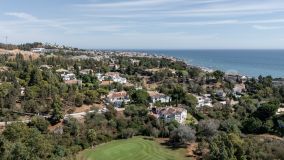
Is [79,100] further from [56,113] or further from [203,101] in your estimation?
[203,101]

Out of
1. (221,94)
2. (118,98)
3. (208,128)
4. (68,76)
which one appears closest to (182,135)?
(208,128)

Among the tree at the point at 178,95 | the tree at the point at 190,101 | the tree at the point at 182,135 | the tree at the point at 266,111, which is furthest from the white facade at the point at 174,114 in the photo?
the tree at the point at 266,111

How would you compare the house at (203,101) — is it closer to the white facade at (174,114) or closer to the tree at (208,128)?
the white facade at (174,114)

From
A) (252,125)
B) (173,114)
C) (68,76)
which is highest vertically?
(68,76)

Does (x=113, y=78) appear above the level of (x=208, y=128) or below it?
above

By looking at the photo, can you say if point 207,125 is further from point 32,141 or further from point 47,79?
point 47,79

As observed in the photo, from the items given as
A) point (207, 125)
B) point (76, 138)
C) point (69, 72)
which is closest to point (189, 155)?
point (207, 125)
